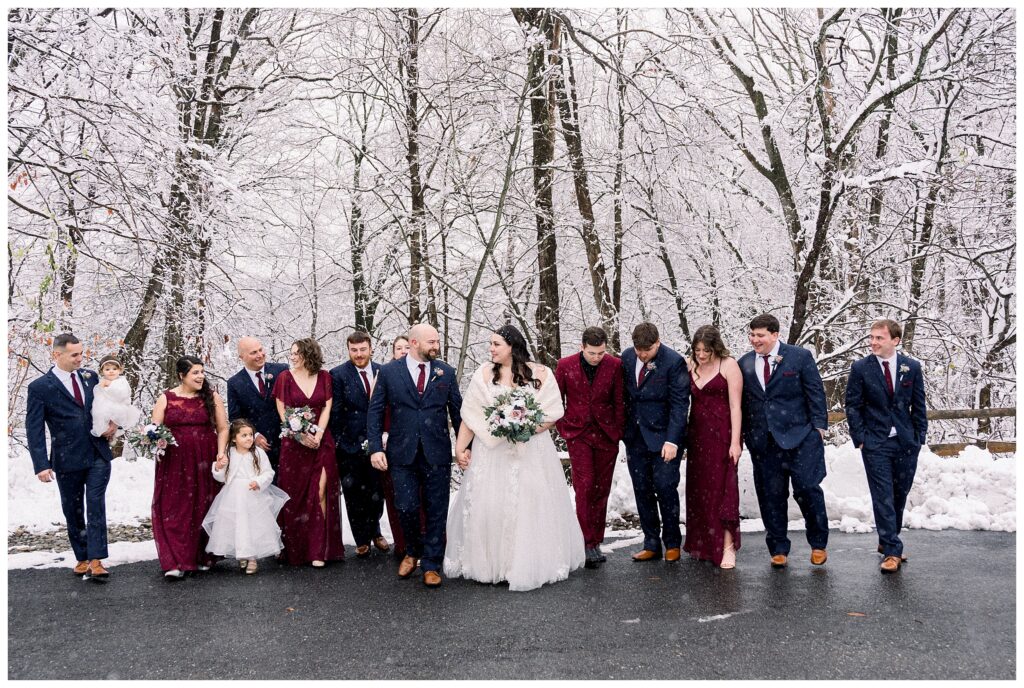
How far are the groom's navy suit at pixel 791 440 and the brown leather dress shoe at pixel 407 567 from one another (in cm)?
301

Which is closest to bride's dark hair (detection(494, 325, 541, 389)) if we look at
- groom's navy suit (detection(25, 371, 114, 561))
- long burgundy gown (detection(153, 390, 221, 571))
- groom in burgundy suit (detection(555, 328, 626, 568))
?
groom in burgundy suit (detection(555, 328, 626, 568))

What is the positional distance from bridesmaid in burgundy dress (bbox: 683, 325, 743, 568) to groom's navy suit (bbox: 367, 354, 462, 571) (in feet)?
7.22

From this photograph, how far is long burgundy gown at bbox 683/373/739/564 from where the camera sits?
23.4 feet

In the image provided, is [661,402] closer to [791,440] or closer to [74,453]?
[791,440]

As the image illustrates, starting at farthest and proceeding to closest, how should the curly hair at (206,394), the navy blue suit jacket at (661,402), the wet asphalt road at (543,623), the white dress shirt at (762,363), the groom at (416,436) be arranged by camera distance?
the curly hair at (206,394), the navy blue suit jacket at (661,402), the white dress shirt at (762,363), the groom at (416,436), the wet asphalt road at (543,623)

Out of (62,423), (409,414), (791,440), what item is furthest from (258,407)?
(791,440)

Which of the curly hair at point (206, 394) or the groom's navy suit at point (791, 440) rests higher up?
the curly hair at point (206, 394)

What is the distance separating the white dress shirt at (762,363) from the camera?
711 centimetres

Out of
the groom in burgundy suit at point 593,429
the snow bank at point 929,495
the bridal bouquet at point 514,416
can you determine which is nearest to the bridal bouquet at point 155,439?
the bridal bouquet at point 514,416

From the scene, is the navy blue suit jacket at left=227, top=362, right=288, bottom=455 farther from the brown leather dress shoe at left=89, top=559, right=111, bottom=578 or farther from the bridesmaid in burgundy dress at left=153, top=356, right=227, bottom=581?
the brown leather dress shoe at left=89, top=559, right=111, bottom=578

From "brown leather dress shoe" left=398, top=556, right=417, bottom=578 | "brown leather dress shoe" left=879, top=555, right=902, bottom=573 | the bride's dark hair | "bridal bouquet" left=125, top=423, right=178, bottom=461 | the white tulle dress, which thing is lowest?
"brown leather dress shoe" left=879, top=555, right=902, bottom=573

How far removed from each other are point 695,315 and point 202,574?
12419 millimetres

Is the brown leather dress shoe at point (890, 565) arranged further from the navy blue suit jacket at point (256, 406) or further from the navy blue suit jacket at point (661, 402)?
the navy blue suit jacket at point (256, 406)

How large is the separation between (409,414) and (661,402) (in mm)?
2204
